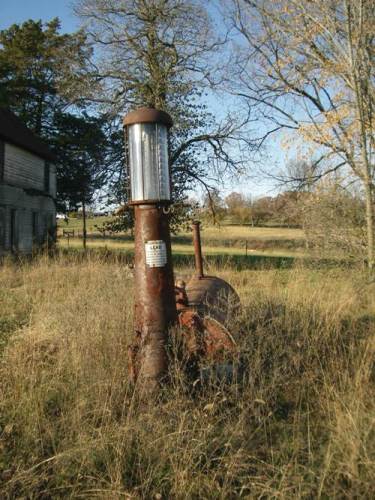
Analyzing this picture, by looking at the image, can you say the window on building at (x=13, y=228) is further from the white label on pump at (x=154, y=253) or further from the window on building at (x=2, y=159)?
the white label on pump at (x=154, y=253)

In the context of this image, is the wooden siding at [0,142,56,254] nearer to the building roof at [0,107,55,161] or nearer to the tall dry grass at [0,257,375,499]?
the building roof at [0,107,55,161]

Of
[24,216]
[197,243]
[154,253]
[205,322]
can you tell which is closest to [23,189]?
[24,216]

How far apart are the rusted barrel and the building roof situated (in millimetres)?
15290

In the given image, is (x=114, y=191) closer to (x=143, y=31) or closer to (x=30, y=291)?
(x=143, y=31)

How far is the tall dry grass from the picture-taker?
7.57 feet

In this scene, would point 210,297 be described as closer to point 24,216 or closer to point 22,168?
point 24,216

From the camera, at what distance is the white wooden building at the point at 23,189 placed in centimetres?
1808

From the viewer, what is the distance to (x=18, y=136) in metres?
19.8

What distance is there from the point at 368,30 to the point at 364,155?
100 inches

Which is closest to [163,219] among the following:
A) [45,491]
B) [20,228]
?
[45,491]

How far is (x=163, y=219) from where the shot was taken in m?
3.20

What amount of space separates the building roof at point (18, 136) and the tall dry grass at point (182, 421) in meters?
15.5

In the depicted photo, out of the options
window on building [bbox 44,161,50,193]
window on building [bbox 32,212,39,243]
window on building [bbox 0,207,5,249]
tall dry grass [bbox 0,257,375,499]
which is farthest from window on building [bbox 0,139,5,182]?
tall dry grass [bbox 0,257,375,499]

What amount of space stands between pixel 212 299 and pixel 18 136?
18276mm
